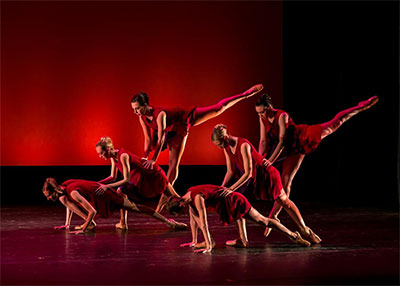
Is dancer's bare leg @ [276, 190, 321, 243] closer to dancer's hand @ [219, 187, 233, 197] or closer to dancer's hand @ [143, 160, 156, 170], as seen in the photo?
dancer's hand @ [219, 187, 233, 197]

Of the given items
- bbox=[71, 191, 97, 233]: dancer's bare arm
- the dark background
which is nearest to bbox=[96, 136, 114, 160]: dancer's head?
bbox=[71, 191, 97, 233]: dancer's bare arm

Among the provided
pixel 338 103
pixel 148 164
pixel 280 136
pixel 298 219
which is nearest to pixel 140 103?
pixel 148 164

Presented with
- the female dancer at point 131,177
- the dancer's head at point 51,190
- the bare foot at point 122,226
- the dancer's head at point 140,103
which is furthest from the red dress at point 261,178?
the dancer's head at point 51,190

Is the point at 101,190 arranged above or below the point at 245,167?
below

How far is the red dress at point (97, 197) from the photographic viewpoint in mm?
4629

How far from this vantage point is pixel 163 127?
4.90 meters

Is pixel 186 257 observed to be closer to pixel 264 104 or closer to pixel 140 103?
pixel 264 104

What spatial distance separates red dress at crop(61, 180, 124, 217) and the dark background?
2221mm

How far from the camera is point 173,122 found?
5043mm

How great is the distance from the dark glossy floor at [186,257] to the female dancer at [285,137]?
1.78ft

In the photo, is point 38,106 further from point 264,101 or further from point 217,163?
point 264,101

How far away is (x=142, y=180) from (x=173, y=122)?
0.62m

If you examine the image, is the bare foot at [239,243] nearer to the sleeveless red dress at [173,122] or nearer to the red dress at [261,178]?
the red dress at [261,178]

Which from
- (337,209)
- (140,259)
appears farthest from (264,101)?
(337,209)
